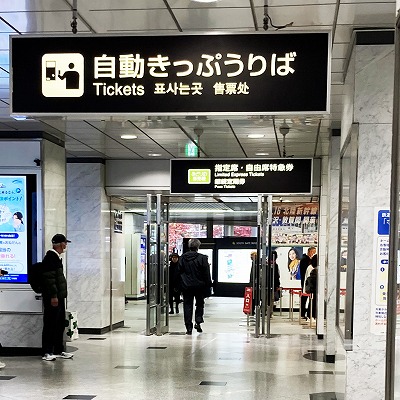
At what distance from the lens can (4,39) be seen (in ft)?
18.0

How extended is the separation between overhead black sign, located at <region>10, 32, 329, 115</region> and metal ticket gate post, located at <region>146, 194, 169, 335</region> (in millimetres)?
7613

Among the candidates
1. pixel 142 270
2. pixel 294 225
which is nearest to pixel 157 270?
pixel 294 225

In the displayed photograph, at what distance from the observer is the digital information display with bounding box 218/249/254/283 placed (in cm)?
2153

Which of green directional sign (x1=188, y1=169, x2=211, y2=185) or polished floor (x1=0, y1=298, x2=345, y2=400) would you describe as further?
green directional sign (x1=188, y1=169, x2=211, y2=185)

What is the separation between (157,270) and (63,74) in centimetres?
814

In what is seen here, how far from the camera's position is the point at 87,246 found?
1191 cm

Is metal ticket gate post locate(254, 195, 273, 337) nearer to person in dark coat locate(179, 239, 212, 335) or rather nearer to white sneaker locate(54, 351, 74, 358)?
person in dark coat locate(179, 239, 212, 335)

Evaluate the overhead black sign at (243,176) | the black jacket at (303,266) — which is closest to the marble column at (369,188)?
the overhead black sign at (243,176)

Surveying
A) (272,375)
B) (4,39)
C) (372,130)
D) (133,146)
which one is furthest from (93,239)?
(372,130)

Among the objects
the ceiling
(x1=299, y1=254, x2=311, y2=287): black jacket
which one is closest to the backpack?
the ceiling

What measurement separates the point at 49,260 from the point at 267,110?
5.55 meters

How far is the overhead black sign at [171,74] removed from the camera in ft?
12.8

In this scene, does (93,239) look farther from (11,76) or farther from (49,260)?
(11,76)

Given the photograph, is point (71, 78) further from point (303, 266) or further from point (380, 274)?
point (303, 266)
